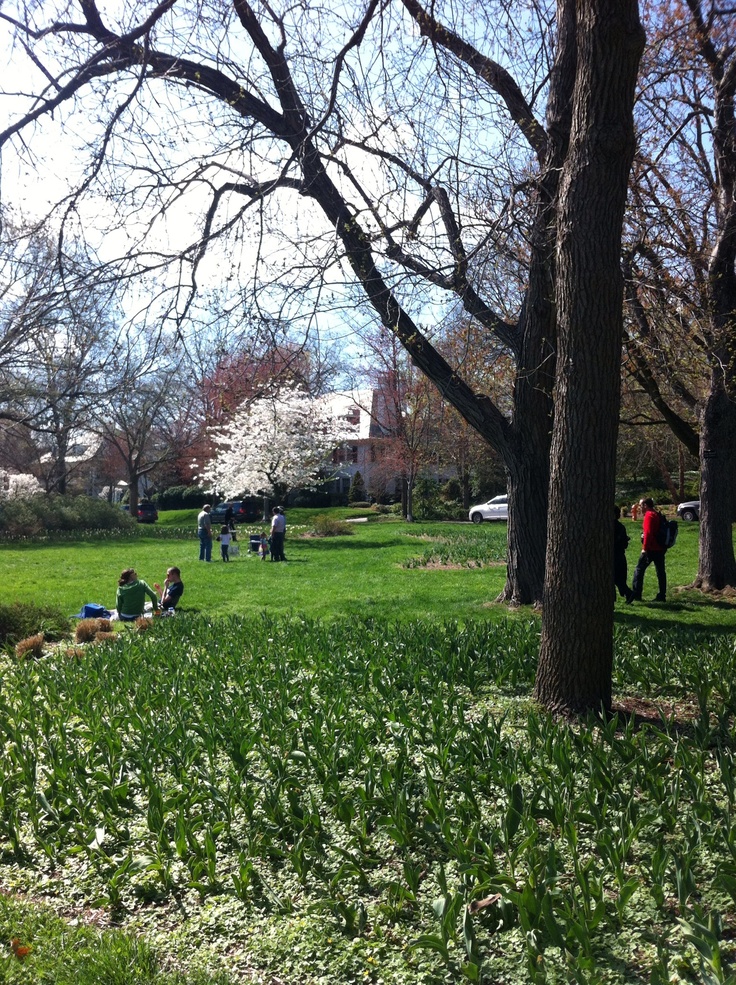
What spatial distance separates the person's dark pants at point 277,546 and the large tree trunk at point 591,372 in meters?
16.3

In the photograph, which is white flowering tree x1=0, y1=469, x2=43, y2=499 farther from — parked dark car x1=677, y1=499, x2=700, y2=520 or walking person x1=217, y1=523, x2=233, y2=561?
parked dark car x1=677, y1=499, x2=700, y2=520

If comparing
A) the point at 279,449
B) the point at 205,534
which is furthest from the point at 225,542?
the point at 279,449

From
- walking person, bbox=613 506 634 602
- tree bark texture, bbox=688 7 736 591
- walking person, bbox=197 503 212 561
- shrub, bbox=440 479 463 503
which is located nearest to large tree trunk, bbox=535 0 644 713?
tree bark texture, bbox=688 7 736 591

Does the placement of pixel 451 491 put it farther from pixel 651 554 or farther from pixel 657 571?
pixel 657 571

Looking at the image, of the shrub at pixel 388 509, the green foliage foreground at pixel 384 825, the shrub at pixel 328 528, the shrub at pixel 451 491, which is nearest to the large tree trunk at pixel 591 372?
the green foliage foreground at pixel 384 825

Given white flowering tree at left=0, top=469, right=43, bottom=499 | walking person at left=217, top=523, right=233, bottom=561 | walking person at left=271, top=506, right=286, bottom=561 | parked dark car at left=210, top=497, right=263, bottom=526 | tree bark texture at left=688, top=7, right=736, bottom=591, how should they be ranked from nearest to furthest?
1. tree bark texture at left=688, top=7, right=736, bottom=591
2. walking person at left=271, top=506, right=286, bottom=561
3. walking person at left=217, top=523, right=233, bottom=561
4. white flowering tree at left=0, top=469, right=43, bottom=499
5. parked dark car at left=210, top=497, right=263, bottom=526

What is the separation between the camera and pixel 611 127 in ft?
19.5

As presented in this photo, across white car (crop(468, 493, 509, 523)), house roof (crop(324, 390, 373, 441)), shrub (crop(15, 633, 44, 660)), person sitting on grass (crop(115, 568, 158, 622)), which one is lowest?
shrub (crop(15, 633, 44, 660))

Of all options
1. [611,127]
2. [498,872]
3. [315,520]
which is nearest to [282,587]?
[611,127]

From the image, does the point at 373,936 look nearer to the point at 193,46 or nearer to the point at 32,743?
the point at 32,743

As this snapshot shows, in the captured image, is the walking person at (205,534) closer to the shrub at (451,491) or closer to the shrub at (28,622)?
the shrub at (28,622)

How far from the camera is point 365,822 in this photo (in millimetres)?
4262

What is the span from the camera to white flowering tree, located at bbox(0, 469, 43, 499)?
3916 centimetres

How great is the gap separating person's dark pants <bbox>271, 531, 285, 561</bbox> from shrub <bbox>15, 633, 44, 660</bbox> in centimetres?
1199
